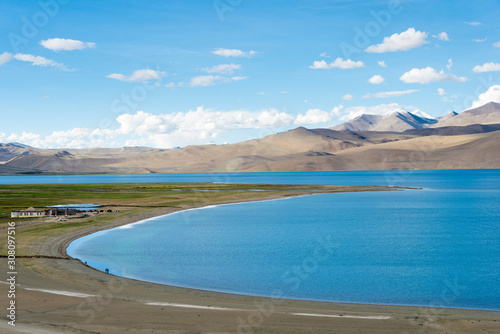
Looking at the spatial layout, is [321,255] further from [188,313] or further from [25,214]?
[25,214]

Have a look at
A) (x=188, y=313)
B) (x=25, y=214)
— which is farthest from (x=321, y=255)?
(x=25, y=214)

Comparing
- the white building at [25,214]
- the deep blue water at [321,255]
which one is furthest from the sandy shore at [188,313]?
the white building at [25,214]

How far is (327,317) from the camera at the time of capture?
22609 mm

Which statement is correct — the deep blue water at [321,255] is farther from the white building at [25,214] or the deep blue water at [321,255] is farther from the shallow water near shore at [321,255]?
the white building at [25,214]

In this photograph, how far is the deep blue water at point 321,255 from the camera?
97.0 ft

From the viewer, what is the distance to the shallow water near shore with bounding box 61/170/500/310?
29.5m

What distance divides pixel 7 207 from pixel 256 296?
61.6 m

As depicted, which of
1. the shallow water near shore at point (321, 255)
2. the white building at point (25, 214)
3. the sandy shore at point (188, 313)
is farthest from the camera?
the white building at point (25, 214)

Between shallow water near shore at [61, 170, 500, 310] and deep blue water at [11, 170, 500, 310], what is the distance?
0.07m

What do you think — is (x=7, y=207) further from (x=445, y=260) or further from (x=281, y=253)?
(x=445, y=260)

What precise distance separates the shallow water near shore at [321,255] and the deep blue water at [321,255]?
0.07 m

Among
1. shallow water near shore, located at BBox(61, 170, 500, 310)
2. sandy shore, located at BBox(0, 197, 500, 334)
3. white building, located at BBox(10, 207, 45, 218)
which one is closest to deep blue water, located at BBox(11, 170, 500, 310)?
shallow water near shore, located at BBox(61, 170, 500, 310)

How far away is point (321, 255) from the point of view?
138ft

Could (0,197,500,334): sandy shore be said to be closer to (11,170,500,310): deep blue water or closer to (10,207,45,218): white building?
(11,170,500,310): deep blue water
